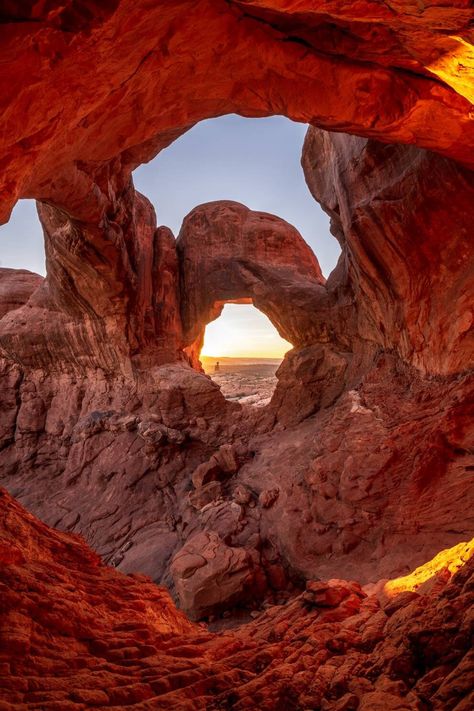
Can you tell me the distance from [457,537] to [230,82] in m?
9.15

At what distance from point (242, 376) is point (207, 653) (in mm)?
27786

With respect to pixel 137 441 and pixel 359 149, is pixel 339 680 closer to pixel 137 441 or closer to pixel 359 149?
pixel 359 149

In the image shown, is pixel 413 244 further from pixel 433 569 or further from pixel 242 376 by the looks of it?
pixel 242 376

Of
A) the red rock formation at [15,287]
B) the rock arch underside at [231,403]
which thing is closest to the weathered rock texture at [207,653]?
the rock arch underside at [231,403]

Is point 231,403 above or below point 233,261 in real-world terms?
below

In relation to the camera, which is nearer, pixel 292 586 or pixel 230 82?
pixel 230 82

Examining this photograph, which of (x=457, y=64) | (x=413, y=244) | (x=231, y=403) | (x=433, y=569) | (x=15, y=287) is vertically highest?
(x=457, y=64)

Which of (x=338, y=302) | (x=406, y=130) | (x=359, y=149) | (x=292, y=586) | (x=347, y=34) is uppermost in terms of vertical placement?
(x=359, y=149)

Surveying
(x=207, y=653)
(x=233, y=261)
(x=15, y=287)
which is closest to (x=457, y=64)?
(x=207, y=653)

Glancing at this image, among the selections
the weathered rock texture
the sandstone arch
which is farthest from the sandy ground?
the weathered rock texture

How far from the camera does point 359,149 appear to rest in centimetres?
902

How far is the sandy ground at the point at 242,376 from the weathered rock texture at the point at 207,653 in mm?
18157

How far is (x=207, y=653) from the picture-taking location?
3725 mm

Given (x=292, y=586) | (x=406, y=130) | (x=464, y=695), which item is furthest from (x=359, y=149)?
(x=292, y=586)
